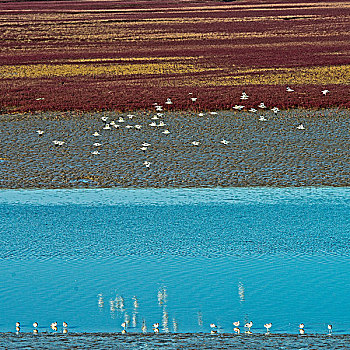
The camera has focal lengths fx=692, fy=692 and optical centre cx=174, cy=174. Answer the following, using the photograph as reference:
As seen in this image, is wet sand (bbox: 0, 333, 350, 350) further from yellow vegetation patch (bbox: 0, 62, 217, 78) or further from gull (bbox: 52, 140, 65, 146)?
yellow vegetation patch (bbox: 0, 62, 217, 78)

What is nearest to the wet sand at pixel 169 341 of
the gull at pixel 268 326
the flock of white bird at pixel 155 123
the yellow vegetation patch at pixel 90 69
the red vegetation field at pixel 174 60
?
the gull at pixel 268 326

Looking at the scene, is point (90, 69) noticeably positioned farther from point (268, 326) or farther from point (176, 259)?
point (268, 326)

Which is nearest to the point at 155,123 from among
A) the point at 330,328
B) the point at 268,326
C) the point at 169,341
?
the point at 268,326

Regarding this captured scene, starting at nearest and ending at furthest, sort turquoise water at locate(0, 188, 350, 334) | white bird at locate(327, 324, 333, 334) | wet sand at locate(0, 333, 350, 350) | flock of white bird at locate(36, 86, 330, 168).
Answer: wet sand at locate(0, 333, 350, 350) < white bird at locate(327, 324, 333, 334) < turquoise water at locate(0, 188, 350, 334) < flock of white bird at locate(36, 86, 330, 168)

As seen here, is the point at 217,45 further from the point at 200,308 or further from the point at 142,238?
the point at 200,308

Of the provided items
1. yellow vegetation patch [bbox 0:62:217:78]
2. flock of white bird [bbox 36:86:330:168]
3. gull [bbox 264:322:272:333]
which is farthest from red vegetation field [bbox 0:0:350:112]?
gull [bbox 264:322:272:333]

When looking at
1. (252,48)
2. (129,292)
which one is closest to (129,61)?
(252,48)

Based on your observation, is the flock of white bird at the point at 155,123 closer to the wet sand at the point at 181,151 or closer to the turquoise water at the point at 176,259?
the wet sand at the point at 181,151
